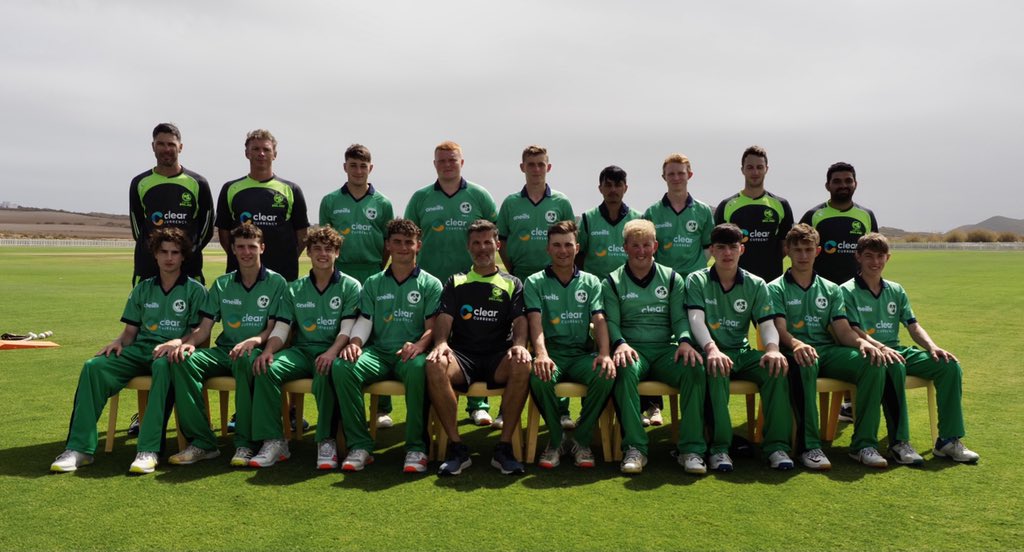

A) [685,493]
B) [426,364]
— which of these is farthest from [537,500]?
[426,364]

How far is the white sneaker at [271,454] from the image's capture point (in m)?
4.59

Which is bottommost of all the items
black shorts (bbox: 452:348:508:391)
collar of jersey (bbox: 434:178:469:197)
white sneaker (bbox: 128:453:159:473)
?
white sneaker (bbox: 128:453:159:473)

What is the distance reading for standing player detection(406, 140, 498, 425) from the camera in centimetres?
614

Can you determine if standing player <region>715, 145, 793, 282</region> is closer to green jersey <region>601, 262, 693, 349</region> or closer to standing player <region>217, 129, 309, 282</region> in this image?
green jersey <region>601, 262, 693, 349</region>

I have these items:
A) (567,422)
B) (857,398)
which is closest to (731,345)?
(857,398)

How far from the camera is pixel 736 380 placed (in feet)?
16.0

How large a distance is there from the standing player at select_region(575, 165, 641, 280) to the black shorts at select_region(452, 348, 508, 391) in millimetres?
1349

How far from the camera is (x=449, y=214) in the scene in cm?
615

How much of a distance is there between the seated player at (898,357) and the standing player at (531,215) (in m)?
2.37

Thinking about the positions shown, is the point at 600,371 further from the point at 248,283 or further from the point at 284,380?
the point at 248,283

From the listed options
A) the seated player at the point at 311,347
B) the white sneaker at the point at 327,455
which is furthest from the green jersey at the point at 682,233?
the white sneaker at the point at 327,455

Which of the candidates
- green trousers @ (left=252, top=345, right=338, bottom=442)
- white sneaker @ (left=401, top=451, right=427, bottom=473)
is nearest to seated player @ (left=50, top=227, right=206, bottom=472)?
green trousers @ (left=252, top=345, right=338, bottom=442)

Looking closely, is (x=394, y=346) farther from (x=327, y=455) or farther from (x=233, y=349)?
(x=233, y=349)

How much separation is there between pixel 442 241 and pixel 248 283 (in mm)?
1666
